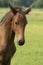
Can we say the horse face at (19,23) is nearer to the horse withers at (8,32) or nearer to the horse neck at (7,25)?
the horse withers at (8,32)

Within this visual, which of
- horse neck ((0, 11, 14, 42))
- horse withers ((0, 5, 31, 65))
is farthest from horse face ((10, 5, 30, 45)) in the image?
horse neck ((0, 11, 14, 42))

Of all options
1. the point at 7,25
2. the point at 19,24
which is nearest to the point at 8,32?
the point at 7,25

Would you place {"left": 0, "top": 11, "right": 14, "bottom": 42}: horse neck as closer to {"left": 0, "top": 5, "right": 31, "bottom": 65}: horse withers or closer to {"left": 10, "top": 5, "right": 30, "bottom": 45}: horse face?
{"left": 0, "top": 5, "right": 31, "bottom": 65}: horse withers

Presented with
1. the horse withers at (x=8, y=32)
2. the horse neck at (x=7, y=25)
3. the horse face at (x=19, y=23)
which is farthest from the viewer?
the horse neck at (x=7, y=25)

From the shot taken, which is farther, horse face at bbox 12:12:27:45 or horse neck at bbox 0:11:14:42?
horse neck at bbox 0:11:14:42

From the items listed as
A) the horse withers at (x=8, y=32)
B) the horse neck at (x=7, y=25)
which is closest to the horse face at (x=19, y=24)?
the horse withers at (x=8, y=32)

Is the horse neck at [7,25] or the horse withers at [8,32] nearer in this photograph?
the horse withers at [8,32]

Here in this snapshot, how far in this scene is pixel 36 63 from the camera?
31.4 feet

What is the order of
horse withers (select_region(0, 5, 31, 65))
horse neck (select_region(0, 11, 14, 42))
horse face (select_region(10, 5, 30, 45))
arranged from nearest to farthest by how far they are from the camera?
horse face (select_region(10, 5, 30, 45))
horse withers (select_region(0, 5, 31, 65))
horse neck (select_region(0, 11, 14, 42))

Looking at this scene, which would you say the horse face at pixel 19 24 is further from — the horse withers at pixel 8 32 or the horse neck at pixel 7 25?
the horse neck at pixel 7 25

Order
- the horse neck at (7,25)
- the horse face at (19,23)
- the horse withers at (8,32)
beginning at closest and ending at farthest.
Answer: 1. the horse face at (19,23)
2. the horse withers at (8,32)
3. the horse neck at (7,25)

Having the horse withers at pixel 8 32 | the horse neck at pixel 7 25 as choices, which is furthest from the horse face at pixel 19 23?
the horse neck at pixel 7 25

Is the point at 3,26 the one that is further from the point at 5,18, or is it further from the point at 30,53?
the point at 30,53

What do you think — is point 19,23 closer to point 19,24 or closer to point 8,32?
point 19,24
